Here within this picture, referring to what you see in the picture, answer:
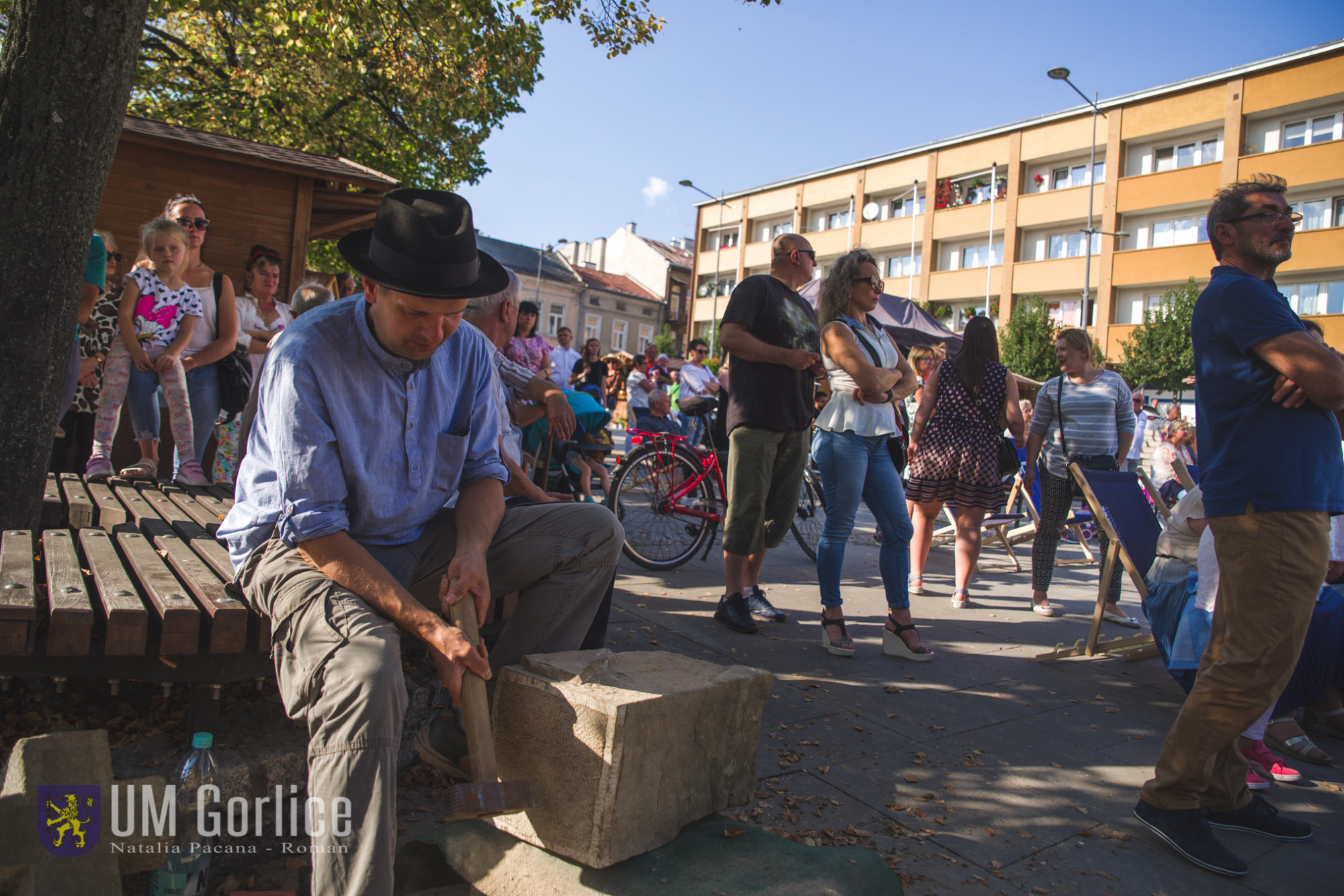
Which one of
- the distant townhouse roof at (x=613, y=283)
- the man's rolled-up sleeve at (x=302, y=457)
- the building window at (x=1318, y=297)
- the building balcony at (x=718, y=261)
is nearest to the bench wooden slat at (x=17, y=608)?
the man's rolled-up sleeve at (x=302, y=457)

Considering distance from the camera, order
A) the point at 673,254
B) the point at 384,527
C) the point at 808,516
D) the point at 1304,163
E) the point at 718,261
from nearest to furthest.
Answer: the point at 384,527 → the point at 808,516 → the point at 1304,163 → the point at 718,261 → the point at 673,254

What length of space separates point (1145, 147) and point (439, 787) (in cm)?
4175

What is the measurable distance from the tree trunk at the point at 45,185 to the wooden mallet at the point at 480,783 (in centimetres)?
238

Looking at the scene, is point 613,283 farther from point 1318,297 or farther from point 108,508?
point 108,508

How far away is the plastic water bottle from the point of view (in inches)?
82.7

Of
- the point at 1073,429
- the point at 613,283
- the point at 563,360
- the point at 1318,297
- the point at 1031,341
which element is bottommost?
the point at 1073,429

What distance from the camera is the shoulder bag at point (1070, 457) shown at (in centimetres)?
615

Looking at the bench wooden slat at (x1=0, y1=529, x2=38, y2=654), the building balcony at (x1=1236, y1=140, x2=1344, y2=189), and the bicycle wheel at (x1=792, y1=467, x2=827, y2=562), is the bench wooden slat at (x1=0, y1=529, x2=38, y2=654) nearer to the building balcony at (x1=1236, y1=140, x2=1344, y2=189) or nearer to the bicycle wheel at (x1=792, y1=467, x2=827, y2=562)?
the bicycle wheel at (x1=792, y1=467, x2=827, y2=562)

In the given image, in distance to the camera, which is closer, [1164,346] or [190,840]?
[190,840]

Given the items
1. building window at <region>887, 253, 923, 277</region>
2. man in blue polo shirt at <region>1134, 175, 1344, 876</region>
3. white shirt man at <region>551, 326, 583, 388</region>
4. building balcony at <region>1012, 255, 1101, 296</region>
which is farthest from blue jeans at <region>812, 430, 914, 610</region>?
building window at <region>887, 253, 923, 277</region>

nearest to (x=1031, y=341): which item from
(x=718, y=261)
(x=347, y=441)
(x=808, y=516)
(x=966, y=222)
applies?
(x=966, y=222)

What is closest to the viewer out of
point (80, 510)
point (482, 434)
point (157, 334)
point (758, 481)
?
point (482, 434)

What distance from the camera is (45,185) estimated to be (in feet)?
10.5

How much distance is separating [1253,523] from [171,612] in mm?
3222
